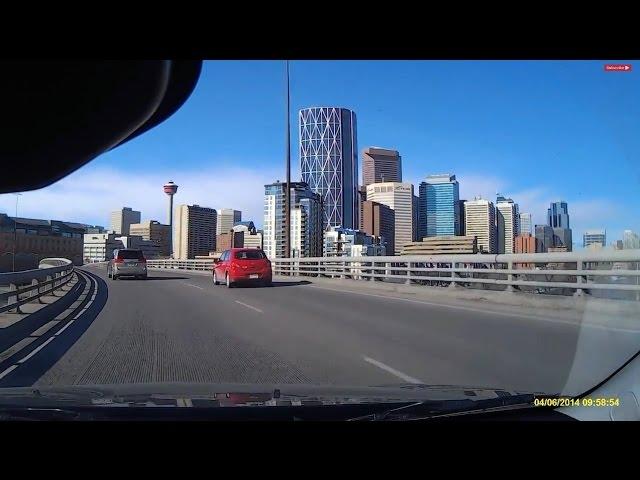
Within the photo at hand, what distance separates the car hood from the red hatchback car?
64.3ft

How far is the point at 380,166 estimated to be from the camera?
35562 mm

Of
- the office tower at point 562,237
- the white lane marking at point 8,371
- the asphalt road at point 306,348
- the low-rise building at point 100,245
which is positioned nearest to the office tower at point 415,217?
the asphalt road at point 306,348

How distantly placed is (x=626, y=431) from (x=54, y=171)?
4972mm

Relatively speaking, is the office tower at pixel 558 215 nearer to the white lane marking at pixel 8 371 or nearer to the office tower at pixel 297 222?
the white lane marking at pixel 8 371

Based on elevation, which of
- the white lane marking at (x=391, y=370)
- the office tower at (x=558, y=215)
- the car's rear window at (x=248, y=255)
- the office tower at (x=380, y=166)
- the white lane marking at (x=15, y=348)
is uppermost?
the office tower at (x=380, y=166)

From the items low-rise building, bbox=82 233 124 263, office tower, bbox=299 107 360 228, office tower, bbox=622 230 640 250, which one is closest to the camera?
office tower, bbox=622 230 640 250

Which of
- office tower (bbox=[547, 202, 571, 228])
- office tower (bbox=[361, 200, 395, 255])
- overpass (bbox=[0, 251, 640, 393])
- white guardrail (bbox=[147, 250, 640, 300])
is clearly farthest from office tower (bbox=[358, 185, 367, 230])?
office tower (bbox=[547, 202, 571, 228])

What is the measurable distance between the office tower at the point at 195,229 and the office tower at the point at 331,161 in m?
6.85

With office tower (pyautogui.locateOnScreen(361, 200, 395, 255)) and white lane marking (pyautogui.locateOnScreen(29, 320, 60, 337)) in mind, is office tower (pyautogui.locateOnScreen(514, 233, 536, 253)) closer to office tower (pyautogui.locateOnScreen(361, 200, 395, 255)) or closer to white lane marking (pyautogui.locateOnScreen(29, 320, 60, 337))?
office tower (pyautogui.locateOnScreen(361, 200, 395, 255))

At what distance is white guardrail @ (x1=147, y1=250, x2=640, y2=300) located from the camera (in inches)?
460

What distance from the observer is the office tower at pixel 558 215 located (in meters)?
8.90

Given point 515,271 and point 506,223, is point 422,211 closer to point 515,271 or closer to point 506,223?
point 506,223

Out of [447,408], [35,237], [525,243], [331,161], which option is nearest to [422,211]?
[331,161]

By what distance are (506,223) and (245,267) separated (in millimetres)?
11152
